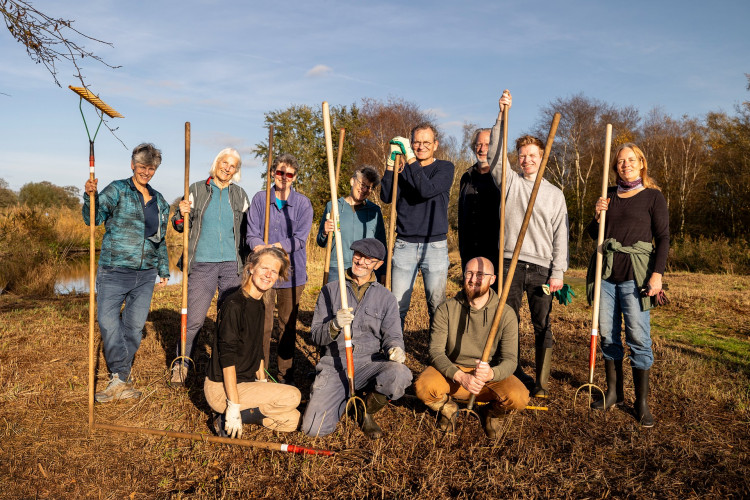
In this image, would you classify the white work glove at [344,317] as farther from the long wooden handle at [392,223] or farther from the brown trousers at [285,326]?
the brown trousers at [285,326]

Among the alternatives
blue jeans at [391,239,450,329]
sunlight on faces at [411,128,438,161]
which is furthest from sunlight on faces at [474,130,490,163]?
blue jeans at [391,239,450,329]

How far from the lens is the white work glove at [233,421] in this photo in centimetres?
362

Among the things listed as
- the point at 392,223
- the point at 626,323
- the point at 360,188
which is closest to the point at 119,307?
the point at 360,188

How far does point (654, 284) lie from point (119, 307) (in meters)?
4.61

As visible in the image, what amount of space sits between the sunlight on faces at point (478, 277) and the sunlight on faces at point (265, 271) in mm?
1497

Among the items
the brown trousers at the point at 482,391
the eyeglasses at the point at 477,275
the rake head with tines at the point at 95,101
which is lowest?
the brown trousers at the point at 482,391

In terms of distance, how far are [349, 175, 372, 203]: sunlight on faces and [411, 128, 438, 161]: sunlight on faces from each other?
60 cm

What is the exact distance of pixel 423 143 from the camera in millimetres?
4641

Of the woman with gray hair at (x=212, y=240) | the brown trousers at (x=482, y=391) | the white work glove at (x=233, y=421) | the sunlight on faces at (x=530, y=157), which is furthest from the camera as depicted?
the woman with gray hair at (x=212, y=240)

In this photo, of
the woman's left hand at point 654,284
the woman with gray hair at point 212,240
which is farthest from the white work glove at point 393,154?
the woman's left hand at point 654,284

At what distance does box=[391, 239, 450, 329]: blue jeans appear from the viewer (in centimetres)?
471

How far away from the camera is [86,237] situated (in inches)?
733

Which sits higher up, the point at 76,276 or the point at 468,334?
the point at 468,334

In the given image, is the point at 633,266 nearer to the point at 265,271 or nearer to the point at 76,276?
the point at 265,271
